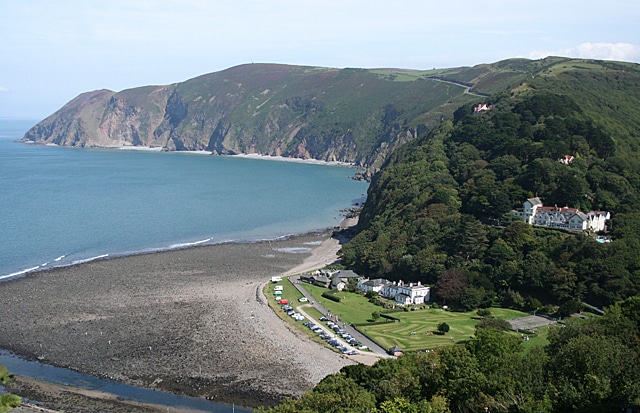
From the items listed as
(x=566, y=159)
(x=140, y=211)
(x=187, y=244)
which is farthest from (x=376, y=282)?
(x=140, y=211)

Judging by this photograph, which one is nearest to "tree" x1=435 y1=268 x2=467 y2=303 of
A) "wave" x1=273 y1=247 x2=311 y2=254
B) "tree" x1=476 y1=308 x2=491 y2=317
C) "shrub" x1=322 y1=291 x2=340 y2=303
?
"tree" x1=476 y1=308 x2=491 y2=317

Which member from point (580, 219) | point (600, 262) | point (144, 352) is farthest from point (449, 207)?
point (144, 352)

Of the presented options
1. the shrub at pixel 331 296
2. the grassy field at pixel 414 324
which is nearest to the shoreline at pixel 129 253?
the shrub at pixel 331 296

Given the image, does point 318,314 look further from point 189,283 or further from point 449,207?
point 449,207

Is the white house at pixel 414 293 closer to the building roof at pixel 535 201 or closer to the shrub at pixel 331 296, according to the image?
the shrub at pixel 331 296

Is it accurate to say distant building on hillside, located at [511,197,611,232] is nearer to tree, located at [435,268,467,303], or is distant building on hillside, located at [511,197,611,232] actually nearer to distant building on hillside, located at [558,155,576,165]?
distant building on hillside, located at [558,155,576,165]

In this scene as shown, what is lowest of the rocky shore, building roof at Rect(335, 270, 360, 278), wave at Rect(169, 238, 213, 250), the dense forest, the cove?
the cove

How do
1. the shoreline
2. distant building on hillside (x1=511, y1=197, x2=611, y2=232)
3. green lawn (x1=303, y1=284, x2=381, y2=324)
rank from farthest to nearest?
the shoreline
distant building on hillside (x1=511, y1=197, x2=611, y2=232)
green lawn (x1=303, y1=284, x2=381, y2=324)
